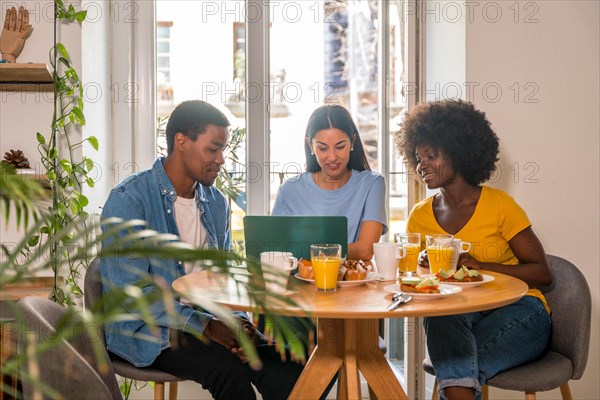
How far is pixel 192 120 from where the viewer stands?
2387 millimetres

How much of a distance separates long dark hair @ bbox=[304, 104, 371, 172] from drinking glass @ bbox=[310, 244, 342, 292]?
947 mm

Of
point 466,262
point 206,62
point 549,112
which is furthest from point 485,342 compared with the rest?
point 206,62

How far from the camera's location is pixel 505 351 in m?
2.03

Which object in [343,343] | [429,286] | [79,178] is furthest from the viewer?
[79,178]

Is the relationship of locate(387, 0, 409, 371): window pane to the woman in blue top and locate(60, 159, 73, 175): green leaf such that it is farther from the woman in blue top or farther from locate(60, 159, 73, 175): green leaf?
locate(60, 159, 73, 175): green leaf

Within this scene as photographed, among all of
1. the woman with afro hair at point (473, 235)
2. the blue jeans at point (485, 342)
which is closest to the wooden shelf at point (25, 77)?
the woman with afro hair at point (473, 235)

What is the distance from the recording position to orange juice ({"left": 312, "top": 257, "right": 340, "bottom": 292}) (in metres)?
1.70

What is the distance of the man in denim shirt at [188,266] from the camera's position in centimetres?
200

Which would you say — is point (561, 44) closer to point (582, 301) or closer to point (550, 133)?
point (550, 133)

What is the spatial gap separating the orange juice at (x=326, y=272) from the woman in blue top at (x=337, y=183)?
29.4 inches

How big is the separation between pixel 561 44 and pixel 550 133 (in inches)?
14.0

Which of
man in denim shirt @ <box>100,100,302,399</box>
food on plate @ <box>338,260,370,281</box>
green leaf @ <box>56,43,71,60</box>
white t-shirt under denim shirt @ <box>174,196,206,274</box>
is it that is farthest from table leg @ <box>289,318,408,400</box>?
green leaf @ <box>56,43,71,60</box>

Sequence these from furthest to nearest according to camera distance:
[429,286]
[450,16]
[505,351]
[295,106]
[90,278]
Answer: [295,106] < [450,16] < [90,278] < [505,351] < [429,286]

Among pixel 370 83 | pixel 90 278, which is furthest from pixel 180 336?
pixel 370 83
